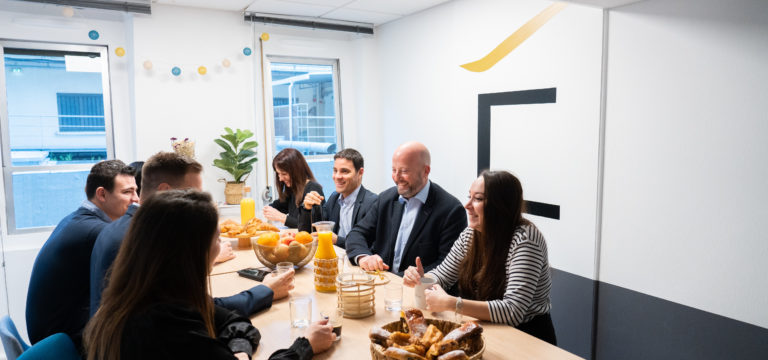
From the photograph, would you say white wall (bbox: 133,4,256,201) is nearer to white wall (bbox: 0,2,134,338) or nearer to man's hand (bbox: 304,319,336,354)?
white wall (bbox: 0,2,134,338)

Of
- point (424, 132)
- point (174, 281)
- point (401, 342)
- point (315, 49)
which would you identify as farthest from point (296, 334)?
point (315, 49)

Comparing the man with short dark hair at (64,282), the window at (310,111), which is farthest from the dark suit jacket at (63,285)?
the window at (310,111)

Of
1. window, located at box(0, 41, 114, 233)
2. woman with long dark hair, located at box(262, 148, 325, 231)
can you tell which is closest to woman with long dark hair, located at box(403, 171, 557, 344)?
woman with long dark hair, located at box(262, 148, 325, 231)

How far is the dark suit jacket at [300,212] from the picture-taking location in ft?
10.5

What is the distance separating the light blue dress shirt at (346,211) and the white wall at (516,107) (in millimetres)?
1039

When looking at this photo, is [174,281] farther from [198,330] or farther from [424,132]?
[424,132]

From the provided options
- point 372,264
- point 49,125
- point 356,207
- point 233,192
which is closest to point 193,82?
point 233,192

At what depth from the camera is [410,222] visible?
2.71 metres

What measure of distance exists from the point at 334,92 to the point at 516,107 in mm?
2442

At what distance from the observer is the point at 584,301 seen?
303 cm

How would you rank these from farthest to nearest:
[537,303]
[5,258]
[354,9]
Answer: [354,9] → [5,258] → [537,303]

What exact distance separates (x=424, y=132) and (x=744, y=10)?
8.44 ft

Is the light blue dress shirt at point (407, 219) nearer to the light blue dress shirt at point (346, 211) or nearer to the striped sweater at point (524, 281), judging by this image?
the light blue dress shirt at point (346, 211)

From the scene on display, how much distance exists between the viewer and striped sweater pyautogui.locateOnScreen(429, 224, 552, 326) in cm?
167
